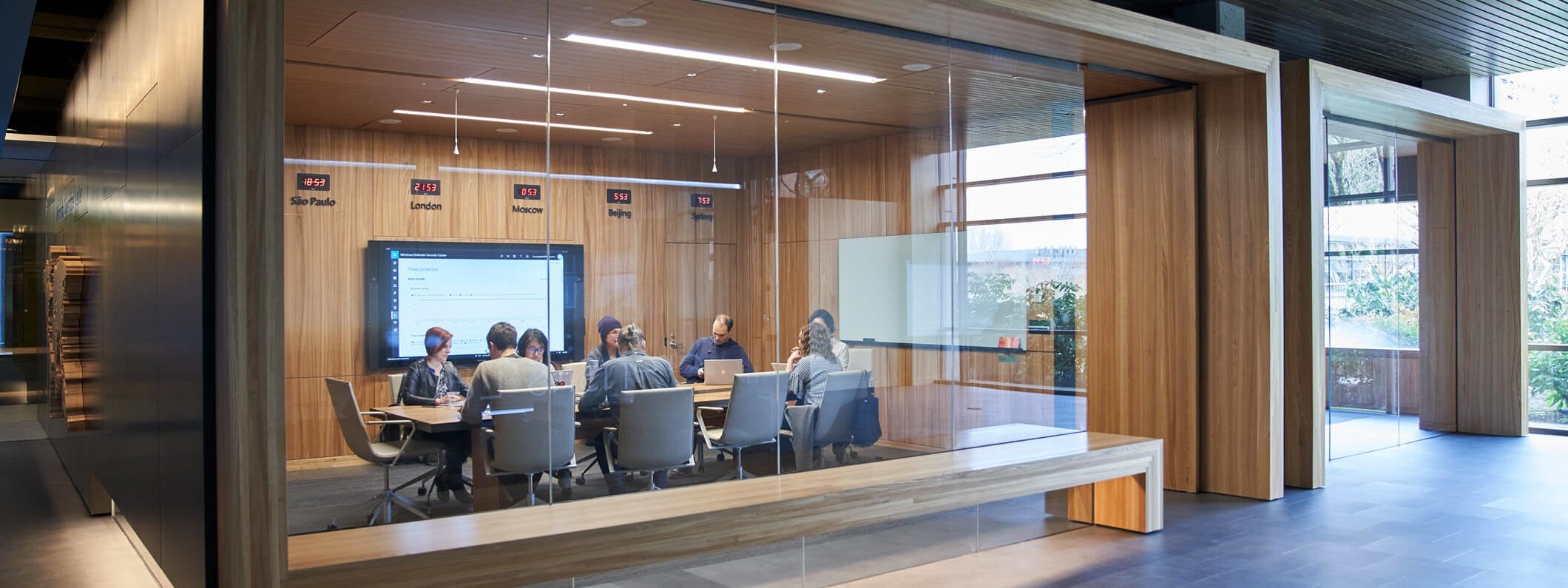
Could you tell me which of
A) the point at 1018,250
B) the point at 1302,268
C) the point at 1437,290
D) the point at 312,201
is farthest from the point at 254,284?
the point at 1437,290

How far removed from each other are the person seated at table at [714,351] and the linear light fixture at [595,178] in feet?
2.05

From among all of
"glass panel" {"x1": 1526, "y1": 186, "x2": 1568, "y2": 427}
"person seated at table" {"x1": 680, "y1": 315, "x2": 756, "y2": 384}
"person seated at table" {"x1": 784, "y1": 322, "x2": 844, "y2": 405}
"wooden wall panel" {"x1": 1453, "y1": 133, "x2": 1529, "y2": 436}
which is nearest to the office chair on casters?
"person seated at table" {"x1": 680, "y1": 315, "x2": 756, "y2": 384}

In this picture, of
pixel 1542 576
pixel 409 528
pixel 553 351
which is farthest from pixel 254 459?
pixel 1542 576

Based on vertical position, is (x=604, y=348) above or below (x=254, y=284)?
below

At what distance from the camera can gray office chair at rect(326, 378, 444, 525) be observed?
3.94 metres

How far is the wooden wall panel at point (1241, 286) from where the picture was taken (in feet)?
23.3

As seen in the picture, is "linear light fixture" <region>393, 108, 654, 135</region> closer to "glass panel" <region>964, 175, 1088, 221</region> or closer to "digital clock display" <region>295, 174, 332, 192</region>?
"digital clock display" <region>295, 174, 332, 192</region>

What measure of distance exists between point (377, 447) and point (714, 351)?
5.21 feet

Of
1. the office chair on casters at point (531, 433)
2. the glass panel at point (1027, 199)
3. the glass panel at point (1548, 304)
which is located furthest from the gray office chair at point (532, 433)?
the glass panel at point (1548, 304)

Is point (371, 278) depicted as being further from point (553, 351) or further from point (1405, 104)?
point (1405, 104)

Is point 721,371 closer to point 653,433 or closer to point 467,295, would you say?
point 653,433

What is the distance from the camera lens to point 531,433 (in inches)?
172

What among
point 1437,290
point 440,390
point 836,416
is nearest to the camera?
point 440,390

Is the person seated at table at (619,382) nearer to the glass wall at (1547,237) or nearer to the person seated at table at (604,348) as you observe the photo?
the person seated at table at (604,348)
